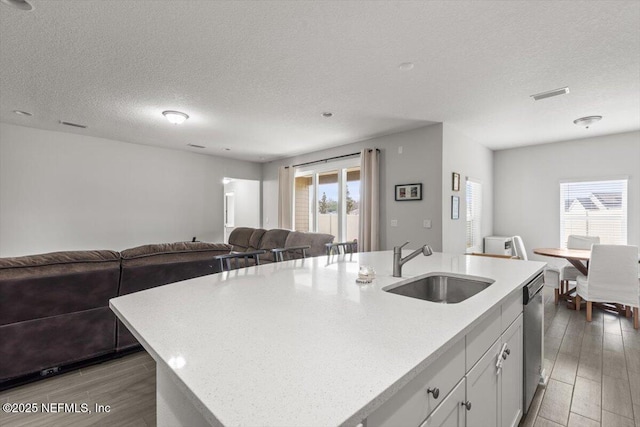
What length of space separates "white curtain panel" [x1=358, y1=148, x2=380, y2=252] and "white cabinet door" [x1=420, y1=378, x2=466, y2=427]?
3.86m

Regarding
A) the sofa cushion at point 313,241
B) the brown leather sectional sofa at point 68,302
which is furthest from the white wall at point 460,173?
the brown leather sectional sofa at point 68,302

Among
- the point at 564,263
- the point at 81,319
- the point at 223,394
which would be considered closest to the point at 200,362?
the point at 223,394

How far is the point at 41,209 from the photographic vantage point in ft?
15.3

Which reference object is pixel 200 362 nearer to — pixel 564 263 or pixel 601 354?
pixel 601 354

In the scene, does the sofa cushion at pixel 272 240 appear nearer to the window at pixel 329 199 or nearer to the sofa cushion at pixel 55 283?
the window at pixel 329 199

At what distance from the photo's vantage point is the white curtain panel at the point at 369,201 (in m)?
4.94

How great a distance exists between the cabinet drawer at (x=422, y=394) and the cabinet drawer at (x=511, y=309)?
57 cm

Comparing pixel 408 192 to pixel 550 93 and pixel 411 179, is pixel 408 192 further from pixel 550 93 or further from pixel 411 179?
pixel 550 93

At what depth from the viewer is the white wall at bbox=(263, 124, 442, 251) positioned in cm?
429

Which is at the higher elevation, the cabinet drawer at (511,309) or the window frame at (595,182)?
the window frame at (595,182)

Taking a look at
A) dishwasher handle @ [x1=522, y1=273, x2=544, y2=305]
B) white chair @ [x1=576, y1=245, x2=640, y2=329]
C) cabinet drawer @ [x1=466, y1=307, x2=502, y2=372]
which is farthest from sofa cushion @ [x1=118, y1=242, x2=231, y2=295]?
white chair @ [x1=576, y1=245, x2=640, y2=329]

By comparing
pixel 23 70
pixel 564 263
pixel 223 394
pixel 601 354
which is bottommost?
pixel 601 354

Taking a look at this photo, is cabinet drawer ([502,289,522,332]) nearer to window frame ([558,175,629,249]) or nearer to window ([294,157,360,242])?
window ([294,157,360,242])

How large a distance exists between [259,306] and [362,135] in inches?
167
